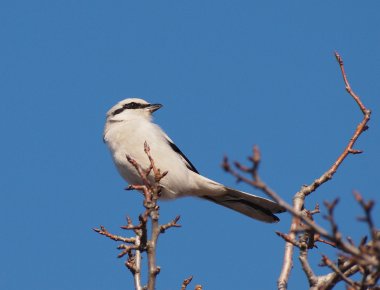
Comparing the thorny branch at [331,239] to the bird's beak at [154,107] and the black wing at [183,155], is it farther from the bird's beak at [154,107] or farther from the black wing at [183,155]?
the bird's beak at [154,107]

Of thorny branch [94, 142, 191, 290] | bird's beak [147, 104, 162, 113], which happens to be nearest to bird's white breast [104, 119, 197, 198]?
bird's beak [147, 104, 162, 113]

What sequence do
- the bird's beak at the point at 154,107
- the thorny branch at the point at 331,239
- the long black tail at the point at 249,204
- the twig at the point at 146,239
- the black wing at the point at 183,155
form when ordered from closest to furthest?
the thorny branch at the point at 331,239 < the twig at the point at 146,239 < the long black tail at the point at 249,204 < the black wing at the point at 183,155 < the bird's beak at the point at 154,107

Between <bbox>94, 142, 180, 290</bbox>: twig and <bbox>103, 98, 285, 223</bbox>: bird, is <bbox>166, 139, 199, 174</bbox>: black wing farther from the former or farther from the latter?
<bbox>94, 142, 180, 290</bbox>: twig

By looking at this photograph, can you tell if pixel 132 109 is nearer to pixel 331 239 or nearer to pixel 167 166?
pixel 167 166

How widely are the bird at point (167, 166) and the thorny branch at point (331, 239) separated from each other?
2.67m

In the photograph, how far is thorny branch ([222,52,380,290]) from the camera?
191cm

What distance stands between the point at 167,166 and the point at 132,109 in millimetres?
1192

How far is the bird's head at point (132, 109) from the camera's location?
7.51 metres

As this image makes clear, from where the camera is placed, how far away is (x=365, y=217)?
1851mm

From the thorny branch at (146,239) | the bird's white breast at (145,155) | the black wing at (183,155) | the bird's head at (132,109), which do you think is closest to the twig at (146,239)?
the thorny branch at (146,239)

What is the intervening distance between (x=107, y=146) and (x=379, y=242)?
5.32m

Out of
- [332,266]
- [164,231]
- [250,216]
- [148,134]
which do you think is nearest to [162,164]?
[148,134]

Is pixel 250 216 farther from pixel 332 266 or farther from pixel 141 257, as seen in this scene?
pixel 332 266

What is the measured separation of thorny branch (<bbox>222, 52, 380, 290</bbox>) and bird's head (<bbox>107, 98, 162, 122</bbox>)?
3.76 m
